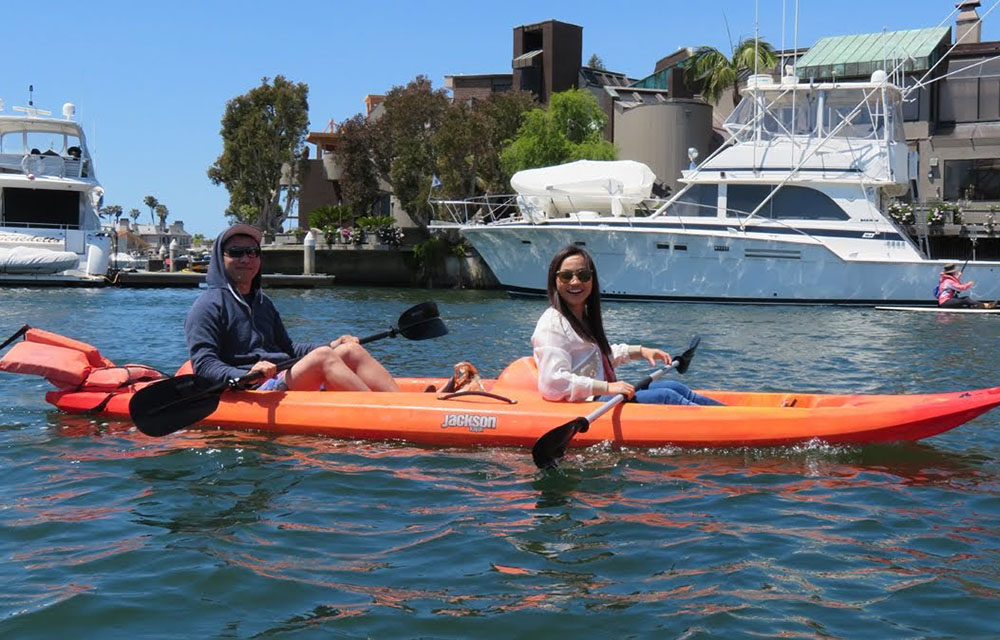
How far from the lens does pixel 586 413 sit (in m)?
7.49

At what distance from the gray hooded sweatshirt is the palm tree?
123 ft

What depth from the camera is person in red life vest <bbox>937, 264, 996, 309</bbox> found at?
2528 cm

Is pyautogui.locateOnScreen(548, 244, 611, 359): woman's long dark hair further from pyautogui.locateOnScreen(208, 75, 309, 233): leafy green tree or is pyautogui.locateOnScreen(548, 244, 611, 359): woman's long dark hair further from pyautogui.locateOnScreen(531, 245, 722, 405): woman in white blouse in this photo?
pyautogui.locateOnScreen(208, 75, 309, 233): leafy green tree

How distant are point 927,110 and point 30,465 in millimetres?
36710

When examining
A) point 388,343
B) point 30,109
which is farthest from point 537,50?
point 388,343

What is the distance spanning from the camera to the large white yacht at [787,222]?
89.0 ft

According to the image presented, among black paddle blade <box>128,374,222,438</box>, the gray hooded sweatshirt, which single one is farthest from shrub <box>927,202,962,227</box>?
black paddle blade <box>128,374,222,438</box>

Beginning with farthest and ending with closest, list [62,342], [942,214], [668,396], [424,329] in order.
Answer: [942,214] < [424,329] < [62,342] < [668,396]

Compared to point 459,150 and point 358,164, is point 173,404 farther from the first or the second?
point 358,164

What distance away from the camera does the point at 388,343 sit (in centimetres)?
1700

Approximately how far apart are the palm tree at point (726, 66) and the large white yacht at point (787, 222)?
15.1m

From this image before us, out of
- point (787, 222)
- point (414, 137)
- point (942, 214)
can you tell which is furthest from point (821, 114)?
point (414, 137)

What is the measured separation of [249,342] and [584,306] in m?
2.65

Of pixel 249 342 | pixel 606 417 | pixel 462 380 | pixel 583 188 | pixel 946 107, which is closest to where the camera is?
pixel 606 417
